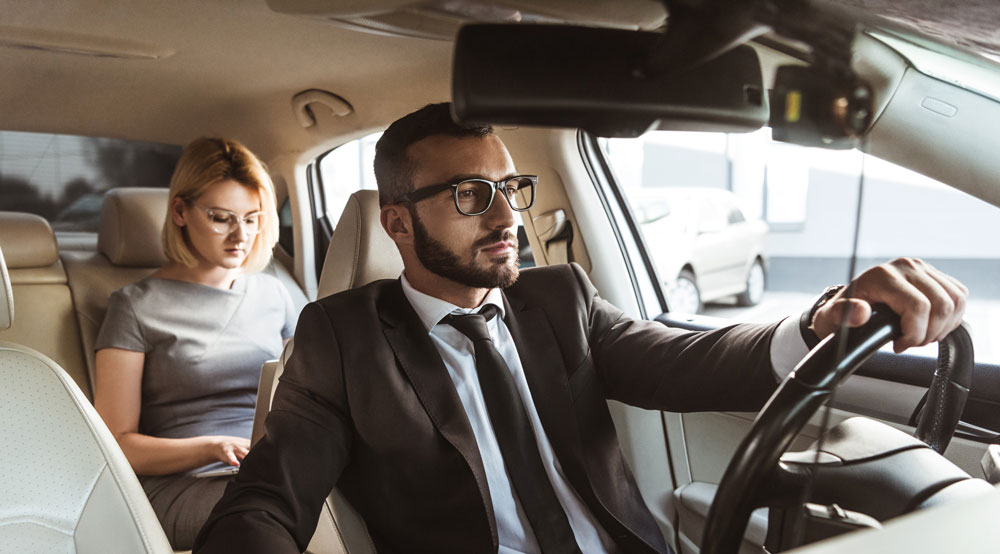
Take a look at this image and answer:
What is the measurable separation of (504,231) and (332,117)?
1.24 meters

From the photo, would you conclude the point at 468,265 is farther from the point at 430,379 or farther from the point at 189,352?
the point at 189,352

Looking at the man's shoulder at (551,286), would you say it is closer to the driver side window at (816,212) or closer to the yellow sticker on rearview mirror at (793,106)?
the driver side window at (816,212)

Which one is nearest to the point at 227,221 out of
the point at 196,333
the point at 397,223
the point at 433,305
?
the point at 196,333

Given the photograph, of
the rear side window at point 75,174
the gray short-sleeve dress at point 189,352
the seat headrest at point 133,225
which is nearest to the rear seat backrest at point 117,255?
the seat headrest at point 133,225

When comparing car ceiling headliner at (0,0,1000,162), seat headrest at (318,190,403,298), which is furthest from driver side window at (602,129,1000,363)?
seat headrest at (318,190,403,298)

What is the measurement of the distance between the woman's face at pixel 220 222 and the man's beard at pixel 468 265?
3.75 ft

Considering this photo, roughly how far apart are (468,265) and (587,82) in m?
0.94

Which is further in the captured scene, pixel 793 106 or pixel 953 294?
pixel 953 294

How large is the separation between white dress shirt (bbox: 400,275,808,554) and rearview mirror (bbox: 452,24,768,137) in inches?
27.7

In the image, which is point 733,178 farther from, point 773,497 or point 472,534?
point 472,534

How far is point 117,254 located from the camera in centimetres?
271

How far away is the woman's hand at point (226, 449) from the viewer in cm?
216

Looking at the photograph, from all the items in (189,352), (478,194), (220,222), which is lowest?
(189,352)

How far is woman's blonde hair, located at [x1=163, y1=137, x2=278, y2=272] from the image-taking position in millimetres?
2492
